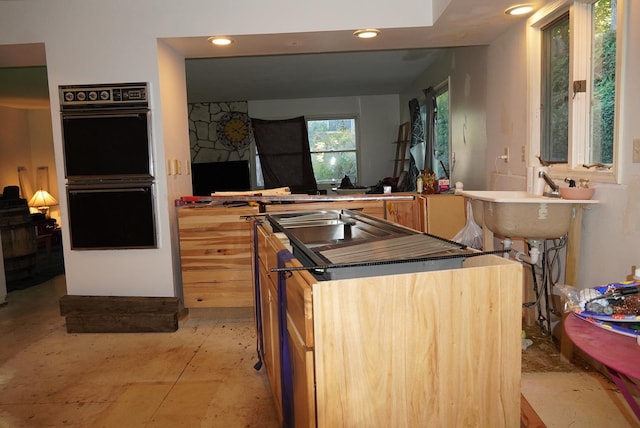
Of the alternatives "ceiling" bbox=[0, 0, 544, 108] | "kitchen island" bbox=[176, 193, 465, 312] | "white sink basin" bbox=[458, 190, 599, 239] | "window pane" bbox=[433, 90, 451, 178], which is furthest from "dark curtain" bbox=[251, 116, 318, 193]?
"white sink basin" bbox=[458, 190, 599, 239]

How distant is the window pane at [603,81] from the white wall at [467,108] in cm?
141

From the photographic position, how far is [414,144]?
6742 millimetres

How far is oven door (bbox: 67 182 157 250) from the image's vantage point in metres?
3.29

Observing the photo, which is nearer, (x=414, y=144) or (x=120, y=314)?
(x=120, y=314)

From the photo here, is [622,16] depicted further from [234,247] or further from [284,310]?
[234,247]

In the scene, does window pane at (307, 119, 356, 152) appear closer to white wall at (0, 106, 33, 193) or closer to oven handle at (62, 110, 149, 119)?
white wall at (0, 106, 33, 193)

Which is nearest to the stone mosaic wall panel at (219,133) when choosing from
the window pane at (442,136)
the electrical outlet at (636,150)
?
the window pane at (442,136)

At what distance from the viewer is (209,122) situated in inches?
323

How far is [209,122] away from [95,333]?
5.41 m

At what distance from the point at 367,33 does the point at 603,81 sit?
150cm

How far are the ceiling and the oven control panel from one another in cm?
40

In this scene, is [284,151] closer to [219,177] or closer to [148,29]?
[219,177]

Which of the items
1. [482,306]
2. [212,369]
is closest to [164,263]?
[212,369]

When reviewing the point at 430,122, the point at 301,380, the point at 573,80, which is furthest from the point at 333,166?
the point at 301,380
